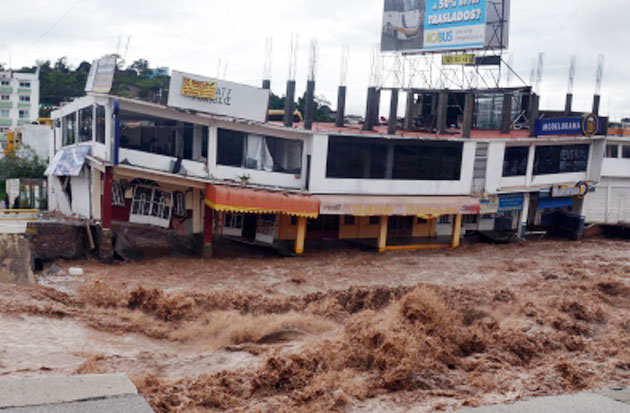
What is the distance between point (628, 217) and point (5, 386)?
27415 millimetres

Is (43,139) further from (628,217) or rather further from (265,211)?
(628,217)

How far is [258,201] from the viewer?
19.5 meters

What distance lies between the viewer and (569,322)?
47.3ft

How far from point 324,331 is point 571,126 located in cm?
1637

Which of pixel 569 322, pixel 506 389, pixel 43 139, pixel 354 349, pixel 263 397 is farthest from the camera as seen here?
pixel 43 139

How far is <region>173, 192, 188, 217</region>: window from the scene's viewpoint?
67.3 ft

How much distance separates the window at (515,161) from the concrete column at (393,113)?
4.65 meters

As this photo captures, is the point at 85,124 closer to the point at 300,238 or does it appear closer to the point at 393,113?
the point at 300,238

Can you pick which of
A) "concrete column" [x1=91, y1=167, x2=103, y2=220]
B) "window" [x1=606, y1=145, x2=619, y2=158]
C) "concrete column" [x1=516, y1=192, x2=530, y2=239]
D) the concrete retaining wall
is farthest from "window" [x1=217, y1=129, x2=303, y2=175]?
"window" [x1=606, y1=145, x2=619, y2=158]

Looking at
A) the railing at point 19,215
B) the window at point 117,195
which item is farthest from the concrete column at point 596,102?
the railing at point 19,215

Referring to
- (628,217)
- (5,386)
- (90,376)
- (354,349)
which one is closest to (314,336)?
(354,349)

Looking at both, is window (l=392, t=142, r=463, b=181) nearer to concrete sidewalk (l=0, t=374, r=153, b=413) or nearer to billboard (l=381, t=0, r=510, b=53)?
billboard (l=381, t=0, r=510, b=53)

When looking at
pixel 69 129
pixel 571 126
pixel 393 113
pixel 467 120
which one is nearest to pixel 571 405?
pixel 393 113

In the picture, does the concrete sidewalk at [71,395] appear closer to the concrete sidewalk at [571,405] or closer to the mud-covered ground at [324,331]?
the mud-covered ground at [324,331]
